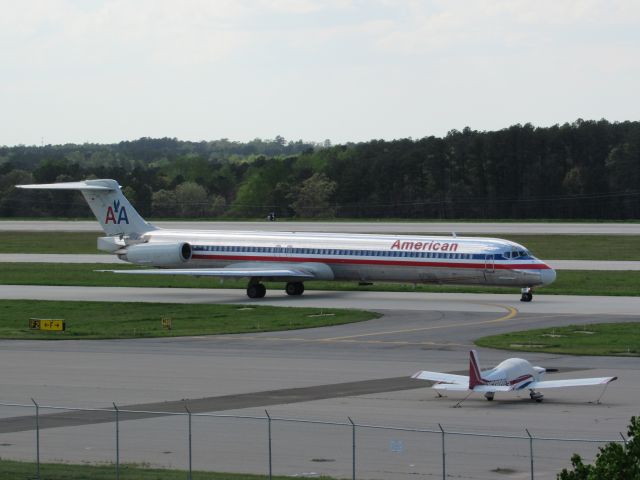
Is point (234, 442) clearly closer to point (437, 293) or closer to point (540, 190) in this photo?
point (437, 293)

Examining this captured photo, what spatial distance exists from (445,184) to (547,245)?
6307 centimetres

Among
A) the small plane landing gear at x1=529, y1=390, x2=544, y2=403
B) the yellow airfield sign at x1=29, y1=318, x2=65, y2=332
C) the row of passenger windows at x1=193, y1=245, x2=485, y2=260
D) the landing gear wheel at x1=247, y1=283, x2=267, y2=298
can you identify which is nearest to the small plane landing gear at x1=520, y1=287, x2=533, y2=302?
the row of passenger windows at x1=193, y1=245, x2=485, y2=260

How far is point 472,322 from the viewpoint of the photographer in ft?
165

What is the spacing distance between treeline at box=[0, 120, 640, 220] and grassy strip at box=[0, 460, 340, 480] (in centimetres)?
12875

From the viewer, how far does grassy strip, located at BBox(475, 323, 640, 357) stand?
1638 inches

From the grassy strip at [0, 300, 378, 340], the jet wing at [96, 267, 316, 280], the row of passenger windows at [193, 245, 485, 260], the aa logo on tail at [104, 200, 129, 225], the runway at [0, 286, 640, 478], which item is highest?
the aa logo on tail at [104, 200, 129, 225]

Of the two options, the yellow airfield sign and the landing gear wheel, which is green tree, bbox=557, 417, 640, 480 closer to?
the yellow airfield sign

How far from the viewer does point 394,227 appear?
410 ft

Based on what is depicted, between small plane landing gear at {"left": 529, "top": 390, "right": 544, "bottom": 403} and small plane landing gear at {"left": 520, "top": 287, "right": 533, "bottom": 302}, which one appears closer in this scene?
small plane landing gear at {"left": 529, "top": 390, "right": 544, "bottom": 403}

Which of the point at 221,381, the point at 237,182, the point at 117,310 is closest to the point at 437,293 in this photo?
the point at 117,310

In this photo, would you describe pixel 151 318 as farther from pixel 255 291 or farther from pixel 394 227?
pixel 394 227

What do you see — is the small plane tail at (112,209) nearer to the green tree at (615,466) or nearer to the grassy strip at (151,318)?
the grassy strip at (151,318)

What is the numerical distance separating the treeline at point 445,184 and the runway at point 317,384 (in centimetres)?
9711

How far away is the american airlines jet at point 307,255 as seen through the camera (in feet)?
191
